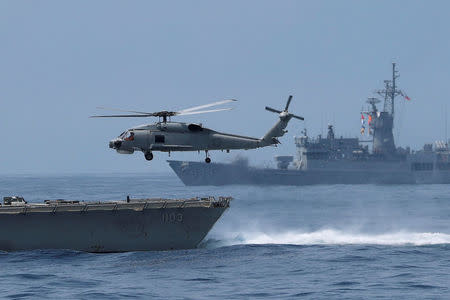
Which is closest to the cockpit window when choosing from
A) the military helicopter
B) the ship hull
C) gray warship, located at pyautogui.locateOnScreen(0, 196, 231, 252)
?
the military helicopter

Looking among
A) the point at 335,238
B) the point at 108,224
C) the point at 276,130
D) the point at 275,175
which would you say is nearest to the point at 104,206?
the point at 108,224

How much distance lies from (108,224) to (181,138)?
35.6ft

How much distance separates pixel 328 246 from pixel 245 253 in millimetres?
6939

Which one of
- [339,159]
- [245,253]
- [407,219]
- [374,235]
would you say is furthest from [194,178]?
[245,253]

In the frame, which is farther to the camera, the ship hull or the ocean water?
the ship hull

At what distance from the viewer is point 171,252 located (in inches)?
1768

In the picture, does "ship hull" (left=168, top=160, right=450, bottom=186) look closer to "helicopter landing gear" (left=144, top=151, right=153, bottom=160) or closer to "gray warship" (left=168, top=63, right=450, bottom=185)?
"gray warship" (left=168, top=63, right=450, bottom=185)

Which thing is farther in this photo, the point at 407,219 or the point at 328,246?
the point at 407,219

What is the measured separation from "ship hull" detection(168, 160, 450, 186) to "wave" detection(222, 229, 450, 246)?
83.7 meters

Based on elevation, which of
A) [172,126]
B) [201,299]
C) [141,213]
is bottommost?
[201,299]

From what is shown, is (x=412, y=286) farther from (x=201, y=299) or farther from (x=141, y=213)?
(x=141, y=213)

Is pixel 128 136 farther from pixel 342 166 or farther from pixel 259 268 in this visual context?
pixel 342 166

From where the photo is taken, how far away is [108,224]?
145ft

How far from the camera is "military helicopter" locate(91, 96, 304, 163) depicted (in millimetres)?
35562
